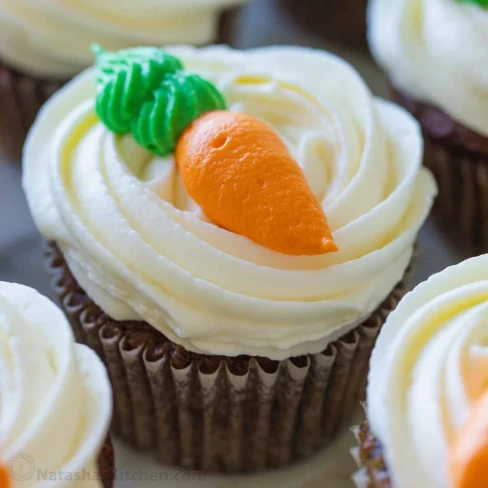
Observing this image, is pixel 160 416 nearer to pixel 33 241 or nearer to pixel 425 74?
pixel 33 241

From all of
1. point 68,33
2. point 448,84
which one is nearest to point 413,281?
point 448,84

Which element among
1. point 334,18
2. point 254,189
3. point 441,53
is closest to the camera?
point 254,189

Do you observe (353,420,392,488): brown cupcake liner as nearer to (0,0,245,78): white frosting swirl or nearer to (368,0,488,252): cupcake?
(368,0,488,252): cupcake

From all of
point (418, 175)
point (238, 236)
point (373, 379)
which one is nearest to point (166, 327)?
point (238, 236)

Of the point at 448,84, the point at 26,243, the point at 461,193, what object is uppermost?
the point at 448,84

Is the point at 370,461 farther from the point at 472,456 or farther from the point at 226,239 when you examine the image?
the point at 226,239

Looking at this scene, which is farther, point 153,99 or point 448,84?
point 448,84

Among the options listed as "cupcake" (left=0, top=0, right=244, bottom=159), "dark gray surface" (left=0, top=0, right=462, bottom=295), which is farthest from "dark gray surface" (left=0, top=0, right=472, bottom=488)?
"cupcake" (left=0, top=0, right=244, bottom=159)
